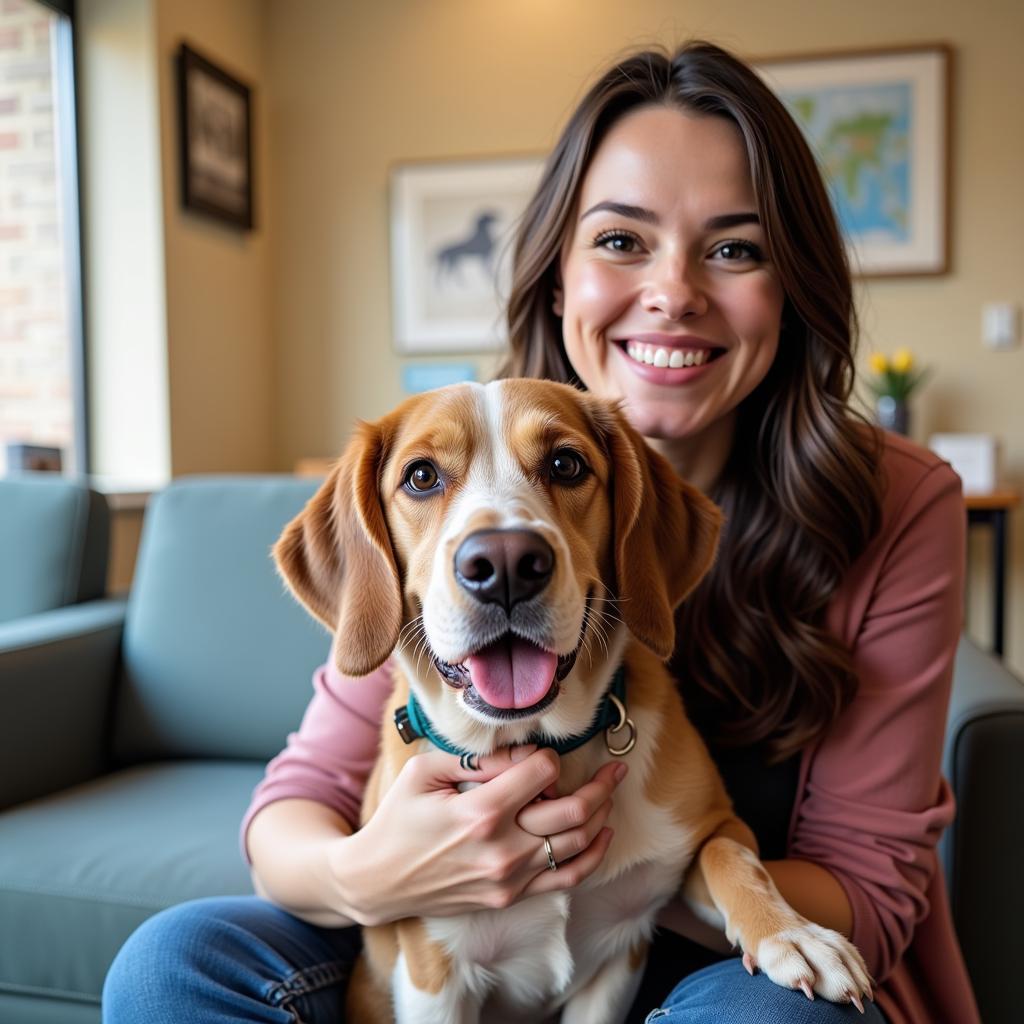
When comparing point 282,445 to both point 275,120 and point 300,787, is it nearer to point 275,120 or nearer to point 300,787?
point 275,120

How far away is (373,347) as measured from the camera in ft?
14.3

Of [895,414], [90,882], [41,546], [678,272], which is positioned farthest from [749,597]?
[895,414]

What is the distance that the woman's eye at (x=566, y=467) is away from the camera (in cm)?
109

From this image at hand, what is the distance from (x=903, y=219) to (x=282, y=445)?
2.74 m

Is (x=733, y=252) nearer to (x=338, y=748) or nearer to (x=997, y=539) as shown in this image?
(x=338, y=748)

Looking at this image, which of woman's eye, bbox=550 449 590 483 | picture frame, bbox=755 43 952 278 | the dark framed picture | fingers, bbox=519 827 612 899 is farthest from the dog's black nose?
picture frame, bbox=755 43 952 278

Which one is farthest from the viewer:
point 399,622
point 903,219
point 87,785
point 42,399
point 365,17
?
point 365,17

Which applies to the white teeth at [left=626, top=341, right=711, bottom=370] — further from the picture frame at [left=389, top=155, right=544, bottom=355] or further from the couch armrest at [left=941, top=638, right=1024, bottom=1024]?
the picture frame at [left=389, top=155, right=544, bottom=355]

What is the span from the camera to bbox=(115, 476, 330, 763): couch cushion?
206cm

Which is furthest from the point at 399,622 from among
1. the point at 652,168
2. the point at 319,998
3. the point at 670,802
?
the point at 652,168

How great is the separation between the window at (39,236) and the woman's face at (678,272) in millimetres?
2430

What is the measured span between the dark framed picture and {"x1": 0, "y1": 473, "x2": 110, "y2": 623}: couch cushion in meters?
1.67

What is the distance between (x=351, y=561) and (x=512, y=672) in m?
0.26

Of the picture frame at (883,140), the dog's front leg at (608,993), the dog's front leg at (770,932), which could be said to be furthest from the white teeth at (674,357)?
the picture frame at (883,140)
